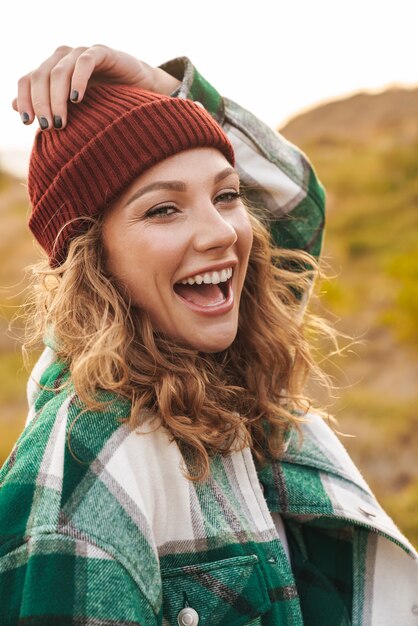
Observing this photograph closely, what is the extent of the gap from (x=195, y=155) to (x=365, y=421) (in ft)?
15.8

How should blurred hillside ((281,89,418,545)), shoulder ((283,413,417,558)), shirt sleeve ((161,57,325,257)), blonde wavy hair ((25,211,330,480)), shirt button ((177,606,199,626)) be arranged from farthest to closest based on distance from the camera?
blurred hillside ((281,89,418,545)) → shirt sleeve ((161,57,325,257)) → shoulder ((283,413,417,558)) → blonde wavy hair ((25,211,330,480)) → shirt button ((177,606,199,626))

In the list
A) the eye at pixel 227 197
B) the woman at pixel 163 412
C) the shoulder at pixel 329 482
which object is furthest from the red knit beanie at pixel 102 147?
the shoulder at pixel 329 482

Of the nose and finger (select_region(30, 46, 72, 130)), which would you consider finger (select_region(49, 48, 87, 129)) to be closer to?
finger (select_region(30, 46, 72, 130))

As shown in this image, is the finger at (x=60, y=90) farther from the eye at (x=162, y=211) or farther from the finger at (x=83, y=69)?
the eye at (x=162, y=211)

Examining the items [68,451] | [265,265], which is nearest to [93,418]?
[68,451]

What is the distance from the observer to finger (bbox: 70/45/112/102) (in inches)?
62.1

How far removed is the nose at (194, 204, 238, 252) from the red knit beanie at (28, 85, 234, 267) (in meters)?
0.16

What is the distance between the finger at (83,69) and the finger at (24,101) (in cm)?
12

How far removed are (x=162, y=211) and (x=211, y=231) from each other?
4.7 inches

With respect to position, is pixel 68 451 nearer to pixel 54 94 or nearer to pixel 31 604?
pixel 31 604

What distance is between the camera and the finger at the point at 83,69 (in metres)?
1.58

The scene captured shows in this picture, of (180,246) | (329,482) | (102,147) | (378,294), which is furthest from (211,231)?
(378,294)

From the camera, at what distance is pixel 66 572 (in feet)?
4.02

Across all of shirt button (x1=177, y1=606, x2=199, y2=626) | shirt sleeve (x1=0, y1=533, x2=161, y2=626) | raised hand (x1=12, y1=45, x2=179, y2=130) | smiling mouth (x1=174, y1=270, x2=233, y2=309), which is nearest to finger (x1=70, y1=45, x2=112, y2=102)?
raised hand (x1=12, y1=45, x2=179, y2=130)
